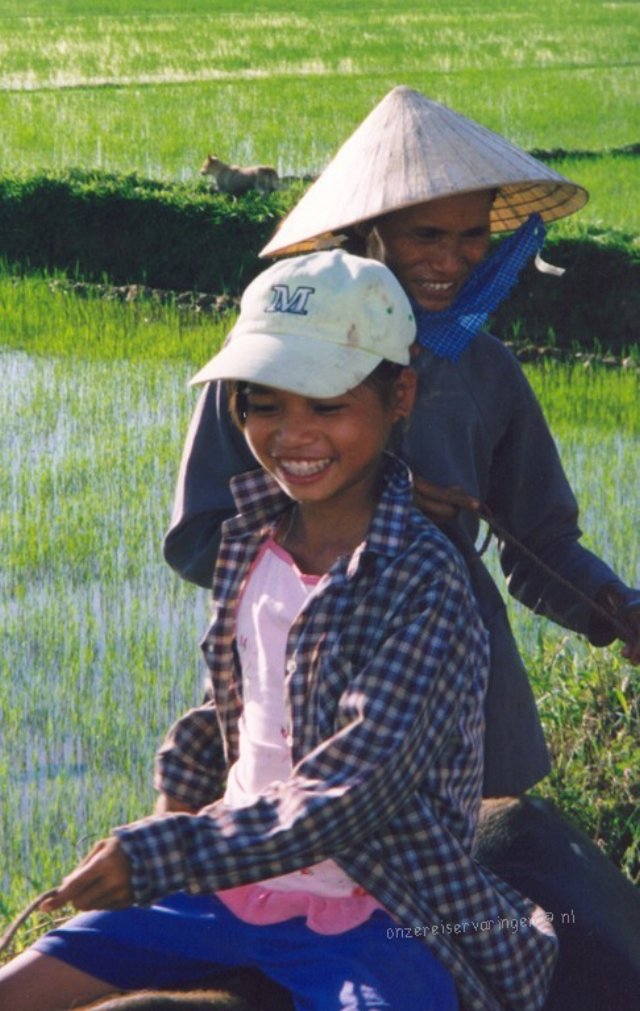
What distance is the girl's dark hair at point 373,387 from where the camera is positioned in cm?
205

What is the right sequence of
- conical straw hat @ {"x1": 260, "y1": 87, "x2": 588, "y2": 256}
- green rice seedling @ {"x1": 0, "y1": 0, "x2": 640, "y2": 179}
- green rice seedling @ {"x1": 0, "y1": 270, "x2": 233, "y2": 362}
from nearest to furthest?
conical straw hat @ {"x1": 260, "y1": 87, "x2": 588, "y2": 256}
green rice seedling @ {"x1": 0, "y1": 270, "x2": 233, "y2": 362}
green rice seedling @ {"x1": 0, "y1": 0, "x2": 640, "y2": 179}

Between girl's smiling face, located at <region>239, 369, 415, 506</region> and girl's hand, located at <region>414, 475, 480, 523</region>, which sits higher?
girl's smiling face, located at <region>239, 369, 415, 506</region>

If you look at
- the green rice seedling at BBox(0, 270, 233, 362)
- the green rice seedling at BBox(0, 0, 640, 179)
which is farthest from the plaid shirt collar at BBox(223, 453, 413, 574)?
the green rice seedling at BBox(0, 0, 640, 179)

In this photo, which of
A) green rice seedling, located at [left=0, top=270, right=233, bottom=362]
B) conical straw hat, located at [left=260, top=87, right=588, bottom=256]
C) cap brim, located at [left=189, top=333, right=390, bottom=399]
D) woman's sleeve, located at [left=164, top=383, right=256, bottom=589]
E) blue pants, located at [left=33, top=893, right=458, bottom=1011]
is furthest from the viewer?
green rice seedling, located at [left=0, top=270, right=233, bottom=362]

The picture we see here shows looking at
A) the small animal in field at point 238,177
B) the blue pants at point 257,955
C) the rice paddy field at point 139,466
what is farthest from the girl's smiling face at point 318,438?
the small animal in field at point 238,177

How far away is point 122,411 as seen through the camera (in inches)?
267

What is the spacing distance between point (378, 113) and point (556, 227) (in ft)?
18.9

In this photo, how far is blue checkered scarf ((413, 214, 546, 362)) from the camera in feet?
7.90

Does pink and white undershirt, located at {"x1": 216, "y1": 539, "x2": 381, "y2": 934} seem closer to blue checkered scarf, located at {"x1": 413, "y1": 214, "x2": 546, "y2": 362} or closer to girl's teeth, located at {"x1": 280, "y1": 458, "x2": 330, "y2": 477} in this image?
girl's teeth, located at {"x1": 280, "y1": 458, "x2": 330, "y2": 477}

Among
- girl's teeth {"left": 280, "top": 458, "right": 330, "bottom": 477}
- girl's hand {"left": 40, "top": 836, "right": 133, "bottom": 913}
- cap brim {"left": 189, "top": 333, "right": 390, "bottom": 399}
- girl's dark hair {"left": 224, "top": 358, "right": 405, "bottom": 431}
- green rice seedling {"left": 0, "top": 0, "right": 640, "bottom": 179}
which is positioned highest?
cap brim {"left": 189, "top": 333, "right": 390, "bottom": 399}

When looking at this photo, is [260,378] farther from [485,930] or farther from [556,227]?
[556,227]

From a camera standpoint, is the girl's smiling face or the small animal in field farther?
the small animal in field

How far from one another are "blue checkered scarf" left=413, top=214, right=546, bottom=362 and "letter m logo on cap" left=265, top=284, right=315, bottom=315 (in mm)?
414

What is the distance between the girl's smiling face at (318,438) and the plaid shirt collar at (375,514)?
0.04m
